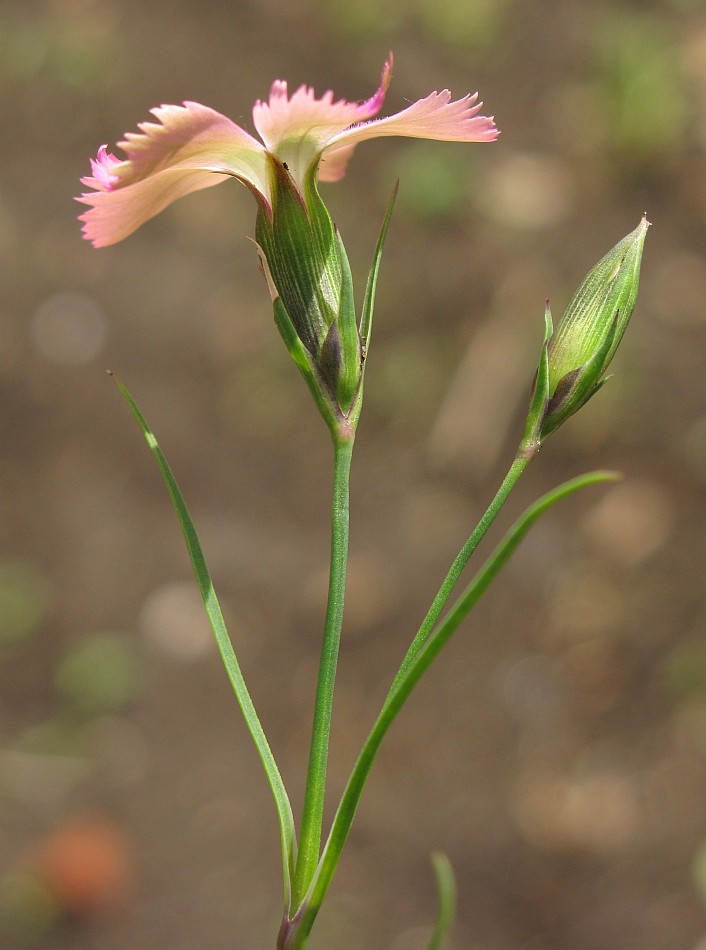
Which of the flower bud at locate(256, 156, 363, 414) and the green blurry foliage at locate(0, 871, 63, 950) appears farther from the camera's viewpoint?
the green blurry foliage at locate(0, 871, 63, 950)

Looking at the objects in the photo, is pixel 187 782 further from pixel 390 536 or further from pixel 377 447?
pixel 377 447

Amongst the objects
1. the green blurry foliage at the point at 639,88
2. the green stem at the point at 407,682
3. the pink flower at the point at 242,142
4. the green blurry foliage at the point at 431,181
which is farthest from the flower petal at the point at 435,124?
the green blurry foliage at the point at 639,88

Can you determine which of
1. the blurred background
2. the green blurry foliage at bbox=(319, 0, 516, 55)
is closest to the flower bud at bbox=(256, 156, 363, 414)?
the blurred background

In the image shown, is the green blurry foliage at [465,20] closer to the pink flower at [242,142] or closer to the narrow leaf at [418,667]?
the pink flower at [242,142]

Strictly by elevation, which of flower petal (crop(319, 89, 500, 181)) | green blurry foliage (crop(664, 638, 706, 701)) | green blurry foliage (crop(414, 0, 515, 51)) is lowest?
green blurry foliage (crop(664, 638, 706, 701))

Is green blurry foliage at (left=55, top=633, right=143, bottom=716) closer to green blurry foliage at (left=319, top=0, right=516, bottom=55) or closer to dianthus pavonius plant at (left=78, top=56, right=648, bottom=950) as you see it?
dianthus pavonius plant at (left=78, top=56, right=648, bottom=950)

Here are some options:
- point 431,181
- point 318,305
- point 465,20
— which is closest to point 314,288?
point 318,305

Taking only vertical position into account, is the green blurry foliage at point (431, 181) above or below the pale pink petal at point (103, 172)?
above

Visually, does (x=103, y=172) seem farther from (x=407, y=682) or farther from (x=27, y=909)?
(x=27, y=909)
